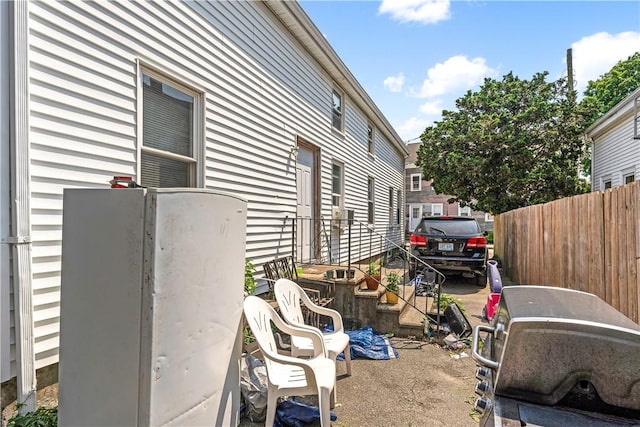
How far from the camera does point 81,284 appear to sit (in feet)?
5.92

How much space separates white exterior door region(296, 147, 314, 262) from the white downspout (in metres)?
4.46

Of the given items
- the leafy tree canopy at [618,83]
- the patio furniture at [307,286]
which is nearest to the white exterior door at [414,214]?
the leafy tree canopy at [618,83]

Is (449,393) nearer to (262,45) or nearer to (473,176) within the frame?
(262,45)

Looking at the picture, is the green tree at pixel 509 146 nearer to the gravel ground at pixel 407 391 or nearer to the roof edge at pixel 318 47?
the roof edge at pixel 318 47

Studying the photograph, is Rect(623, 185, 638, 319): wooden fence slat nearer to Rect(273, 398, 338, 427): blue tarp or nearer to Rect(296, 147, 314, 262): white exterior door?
Rect(273, 398, 338, 427): blue tarp

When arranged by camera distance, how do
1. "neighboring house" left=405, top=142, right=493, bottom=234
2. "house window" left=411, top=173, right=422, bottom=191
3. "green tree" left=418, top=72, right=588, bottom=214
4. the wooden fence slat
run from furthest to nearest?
"house window" left=411, top=173, right=422, bottom=191 < "neighboring house" left=405, top=142, right=493, bottom=234 < "green tree" left=418, top=72, right=588, bottom=214 < the wooden fence slat

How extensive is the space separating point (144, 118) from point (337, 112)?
6.18 meters

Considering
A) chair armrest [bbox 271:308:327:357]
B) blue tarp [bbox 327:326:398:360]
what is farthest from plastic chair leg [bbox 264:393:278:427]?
blue tarp [bbox 327:326:398:360]

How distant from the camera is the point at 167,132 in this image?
399 centimetres

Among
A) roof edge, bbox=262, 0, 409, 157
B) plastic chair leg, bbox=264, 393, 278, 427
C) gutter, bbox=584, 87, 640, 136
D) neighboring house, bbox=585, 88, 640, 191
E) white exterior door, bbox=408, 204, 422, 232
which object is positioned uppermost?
roof edge, bbox=262, 0, 409, 157

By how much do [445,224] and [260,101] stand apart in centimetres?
500

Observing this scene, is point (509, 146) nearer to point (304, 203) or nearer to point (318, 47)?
point (318, 47)

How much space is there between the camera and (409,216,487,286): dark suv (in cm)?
775

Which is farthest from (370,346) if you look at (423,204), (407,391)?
(423,204)
